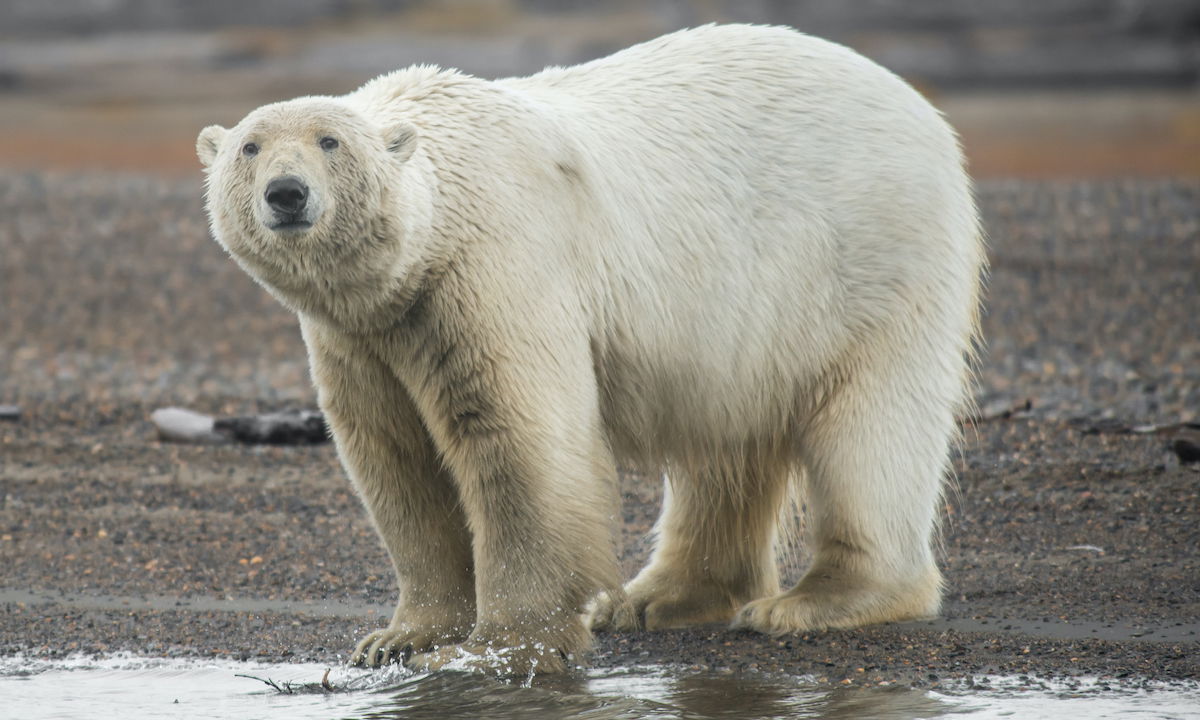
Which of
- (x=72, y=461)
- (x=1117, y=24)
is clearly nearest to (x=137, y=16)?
(x=1117, y=24)

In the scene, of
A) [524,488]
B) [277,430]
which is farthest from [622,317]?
[277,430]

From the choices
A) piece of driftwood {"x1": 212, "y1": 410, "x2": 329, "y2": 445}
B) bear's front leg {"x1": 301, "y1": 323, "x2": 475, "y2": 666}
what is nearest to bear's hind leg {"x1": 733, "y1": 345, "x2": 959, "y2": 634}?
bear's front leg {"x1": 301, "y1": 323, "x2": 475, "y2": 666}

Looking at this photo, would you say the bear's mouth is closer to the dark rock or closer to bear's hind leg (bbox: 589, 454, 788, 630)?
bear's hind leg (bbox: 589, 454, 788, 630)

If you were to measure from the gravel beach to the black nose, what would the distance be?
1553mm

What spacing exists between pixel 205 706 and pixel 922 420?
2384 millimetres

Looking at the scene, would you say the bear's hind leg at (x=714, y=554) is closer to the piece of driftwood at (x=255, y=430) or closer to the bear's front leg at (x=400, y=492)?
the bear's front leg at (x=400, y=492)

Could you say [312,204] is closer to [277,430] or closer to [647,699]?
[647,699]

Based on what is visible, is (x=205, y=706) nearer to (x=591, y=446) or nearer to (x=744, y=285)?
(x=591, y=446)

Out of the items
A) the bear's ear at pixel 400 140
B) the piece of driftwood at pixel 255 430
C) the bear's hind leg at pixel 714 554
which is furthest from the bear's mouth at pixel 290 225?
the piece of driftwood at pixel 255 430

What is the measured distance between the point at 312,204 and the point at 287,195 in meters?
0.07

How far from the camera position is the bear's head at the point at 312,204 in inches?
166

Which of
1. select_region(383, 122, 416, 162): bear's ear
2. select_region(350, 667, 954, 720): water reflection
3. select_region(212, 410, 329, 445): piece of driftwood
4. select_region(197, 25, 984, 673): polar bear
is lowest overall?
select_region(350, 667, 954, 720): water reflection

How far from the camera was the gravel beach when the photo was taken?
200 inches

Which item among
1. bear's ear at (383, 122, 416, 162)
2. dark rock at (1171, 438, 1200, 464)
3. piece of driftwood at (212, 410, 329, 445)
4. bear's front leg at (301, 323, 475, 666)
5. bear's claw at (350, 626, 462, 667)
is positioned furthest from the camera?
piece of driftwood at (212, 410, 329, 445)
